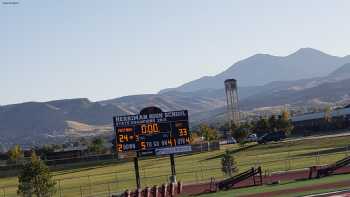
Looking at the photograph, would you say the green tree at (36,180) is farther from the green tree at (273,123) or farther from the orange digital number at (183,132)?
the green tree at (273,123)


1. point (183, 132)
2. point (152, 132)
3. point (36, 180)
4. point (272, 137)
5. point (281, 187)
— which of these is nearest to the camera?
point (281, 187)

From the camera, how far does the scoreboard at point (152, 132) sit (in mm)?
39094

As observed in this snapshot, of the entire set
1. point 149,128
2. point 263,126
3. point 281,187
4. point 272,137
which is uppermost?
point 263,126

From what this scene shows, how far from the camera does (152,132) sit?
39719 mm

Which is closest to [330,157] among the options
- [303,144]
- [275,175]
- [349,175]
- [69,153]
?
[275,175]

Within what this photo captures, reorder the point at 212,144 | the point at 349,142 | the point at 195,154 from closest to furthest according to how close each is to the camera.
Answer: the point at 349,142
the point at 195,154
the point at 212,144

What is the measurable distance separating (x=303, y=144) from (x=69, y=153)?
58008mm

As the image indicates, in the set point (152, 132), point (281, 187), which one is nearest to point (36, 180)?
point (152, 132)

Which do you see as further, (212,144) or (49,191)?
(212,144)

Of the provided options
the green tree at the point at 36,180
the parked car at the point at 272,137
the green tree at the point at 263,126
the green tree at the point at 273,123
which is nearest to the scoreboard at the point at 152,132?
the green tree at the point at 36,180

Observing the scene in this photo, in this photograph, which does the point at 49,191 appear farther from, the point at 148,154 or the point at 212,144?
the point at 212,144

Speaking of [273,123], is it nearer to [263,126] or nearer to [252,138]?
[263,126]

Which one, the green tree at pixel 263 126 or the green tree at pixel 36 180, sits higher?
the green tree at pixel 263 126

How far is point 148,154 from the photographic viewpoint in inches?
1565
